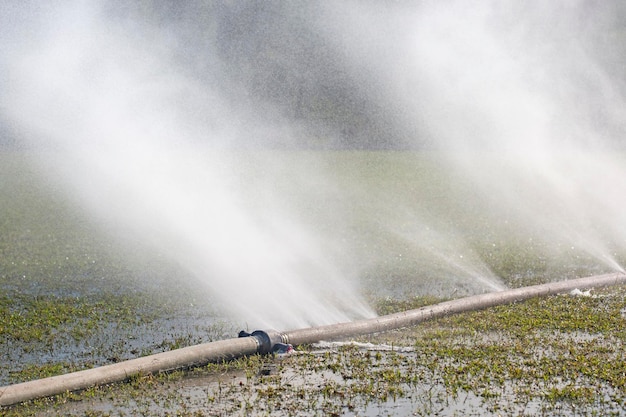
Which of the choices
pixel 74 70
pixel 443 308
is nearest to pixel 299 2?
pixel 74 70

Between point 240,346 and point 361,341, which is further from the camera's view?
point 361,341

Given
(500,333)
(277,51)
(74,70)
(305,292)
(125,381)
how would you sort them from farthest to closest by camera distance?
(277,51), (74,70), (305,292), (500,333), (125,381)

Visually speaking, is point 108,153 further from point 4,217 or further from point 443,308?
point 443,308

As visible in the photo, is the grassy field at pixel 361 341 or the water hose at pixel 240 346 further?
the grassy field at pixel 361 341

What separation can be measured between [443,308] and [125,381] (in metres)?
5.25

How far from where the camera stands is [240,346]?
1017cm

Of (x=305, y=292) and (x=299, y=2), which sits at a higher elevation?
(x=299, y=2)

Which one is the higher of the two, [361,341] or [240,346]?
[361,341]

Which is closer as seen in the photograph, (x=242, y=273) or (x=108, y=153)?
(x=242, y=273)

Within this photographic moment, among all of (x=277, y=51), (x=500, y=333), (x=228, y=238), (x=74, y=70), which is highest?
(x=277, y=51)

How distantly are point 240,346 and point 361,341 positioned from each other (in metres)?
1.74

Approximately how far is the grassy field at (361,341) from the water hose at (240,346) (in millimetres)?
120

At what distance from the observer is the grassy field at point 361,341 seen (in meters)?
8.75

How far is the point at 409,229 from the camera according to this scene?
22.4 metres
